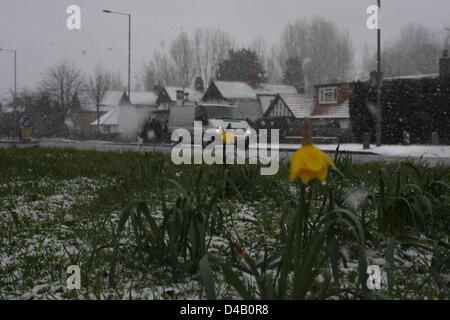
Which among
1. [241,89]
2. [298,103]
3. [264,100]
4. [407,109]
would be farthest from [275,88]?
[407,109]

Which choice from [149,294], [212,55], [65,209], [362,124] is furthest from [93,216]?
[212,55]

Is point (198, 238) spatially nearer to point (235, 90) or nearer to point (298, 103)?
point (298, 103)

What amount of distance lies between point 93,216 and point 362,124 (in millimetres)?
24429

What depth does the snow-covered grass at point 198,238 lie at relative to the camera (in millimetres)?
2572

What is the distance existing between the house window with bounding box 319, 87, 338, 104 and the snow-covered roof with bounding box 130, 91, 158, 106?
33723 millimetres

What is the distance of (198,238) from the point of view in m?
2.80

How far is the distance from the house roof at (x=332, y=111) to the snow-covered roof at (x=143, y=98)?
33.6m

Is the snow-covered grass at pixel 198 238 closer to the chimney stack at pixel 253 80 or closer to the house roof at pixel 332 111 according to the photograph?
the house roof at pixel 332 111

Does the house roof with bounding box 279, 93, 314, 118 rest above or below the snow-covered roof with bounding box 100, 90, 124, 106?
below

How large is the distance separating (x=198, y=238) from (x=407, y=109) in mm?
24608

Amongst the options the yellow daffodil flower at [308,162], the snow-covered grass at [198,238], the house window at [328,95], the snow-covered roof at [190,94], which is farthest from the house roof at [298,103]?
the yellow daffodil flower at [308,162]

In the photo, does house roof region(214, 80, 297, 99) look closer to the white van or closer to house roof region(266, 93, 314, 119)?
house roof region(266, 93, 314, 119)

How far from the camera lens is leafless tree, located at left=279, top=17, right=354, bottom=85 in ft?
208

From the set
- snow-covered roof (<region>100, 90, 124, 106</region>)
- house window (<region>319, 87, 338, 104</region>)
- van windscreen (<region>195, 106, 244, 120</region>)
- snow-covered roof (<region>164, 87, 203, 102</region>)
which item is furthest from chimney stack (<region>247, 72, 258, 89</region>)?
van windscreen (<region>195, 106, 244, 120</region>)
